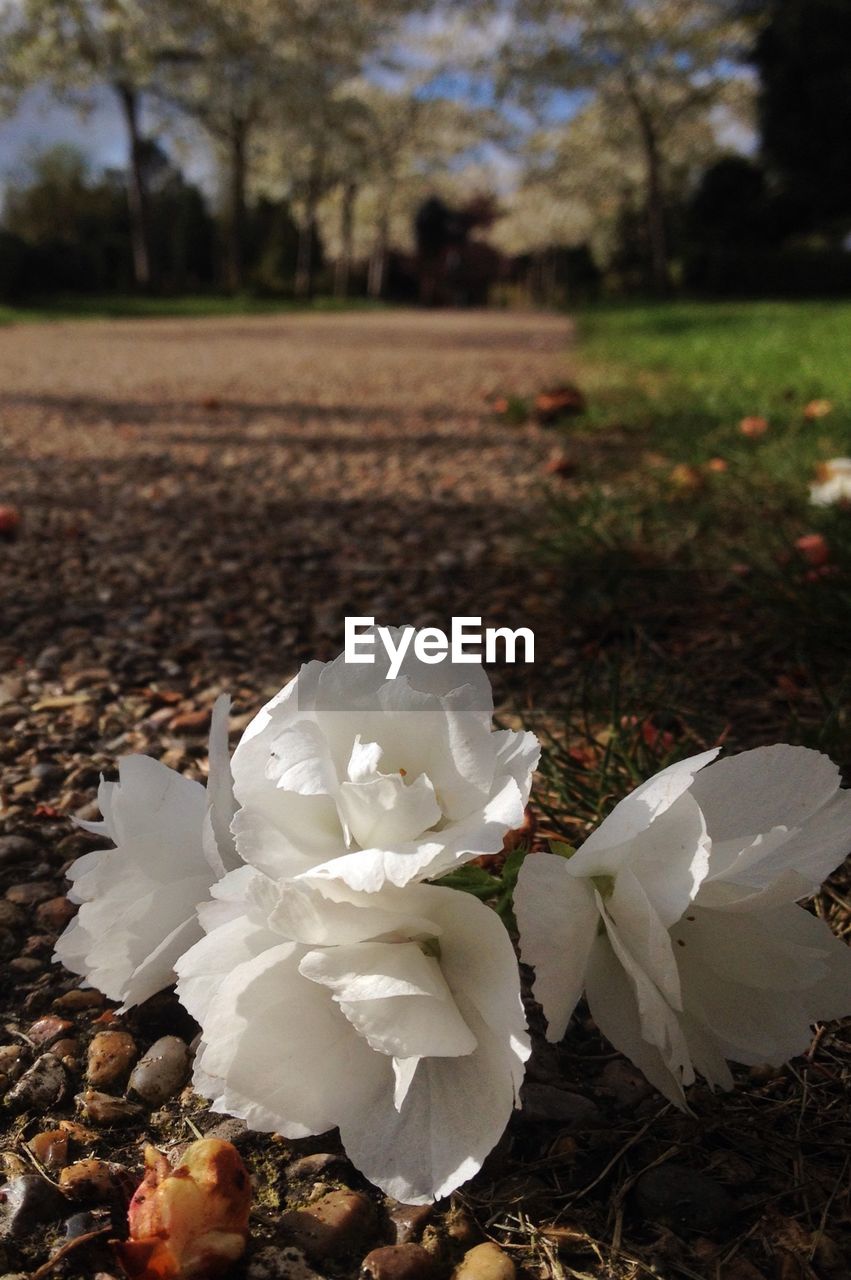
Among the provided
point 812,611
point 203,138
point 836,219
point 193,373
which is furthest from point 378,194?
point 812,611

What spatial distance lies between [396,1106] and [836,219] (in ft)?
87.0

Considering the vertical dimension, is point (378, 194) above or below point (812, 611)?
above

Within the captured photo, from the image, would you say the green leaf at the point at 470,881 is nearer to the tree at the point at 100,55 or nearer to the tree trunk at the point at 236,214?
the tree at the point at 100,55

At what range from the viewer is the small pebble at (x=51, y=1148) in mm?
983

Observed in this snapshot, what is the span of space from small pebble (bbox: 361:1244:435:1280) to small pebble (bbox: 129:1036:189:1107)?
31 cm

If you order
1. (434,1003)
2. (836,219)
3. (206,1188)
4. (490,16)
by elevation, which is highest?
(490,16)

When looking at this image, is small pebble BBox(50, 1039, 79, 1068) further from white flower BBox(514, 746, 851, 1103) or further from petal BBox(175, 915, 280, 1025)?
white flower BBox(514, 746, 851, 1103)

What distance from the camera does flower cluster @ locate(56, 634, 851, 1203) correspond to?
0.74 m

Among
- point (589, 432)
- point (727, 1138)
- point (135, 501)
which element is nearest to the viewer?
point (727, 1138)

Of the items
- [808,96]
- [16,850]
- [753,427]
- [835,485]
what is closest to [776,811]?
[16,850]

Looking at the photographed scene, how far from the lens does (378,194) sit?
38531 millimetres

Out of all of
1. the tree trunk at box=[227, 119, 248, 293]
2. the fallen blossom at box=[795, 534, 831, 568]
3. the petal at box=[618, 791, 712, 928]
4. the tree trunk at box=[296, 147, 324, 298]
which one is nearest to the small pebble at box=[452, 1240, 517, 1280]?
the petal at box=[618, 791, 712, 928]

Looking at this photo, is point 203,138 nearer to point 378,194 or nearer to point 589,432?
point 378,194

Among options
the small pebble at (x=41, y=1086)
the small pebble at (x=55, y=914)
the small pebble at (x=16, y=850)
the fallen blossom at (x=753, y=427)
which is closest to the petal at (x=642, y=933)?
the small pebble at (x=41, y=1086)
